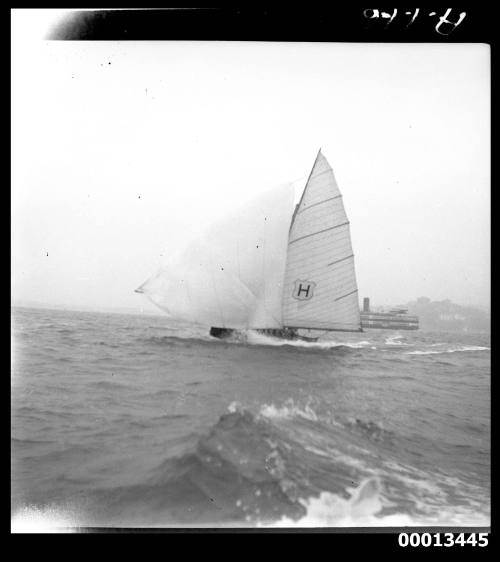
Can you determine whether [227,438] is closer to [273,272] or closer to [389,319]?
[389,319]

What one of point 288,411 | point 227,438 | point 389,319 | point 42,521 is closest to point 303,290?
point 389,319

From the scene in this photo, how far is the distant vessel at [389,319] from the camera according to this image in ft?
22.0

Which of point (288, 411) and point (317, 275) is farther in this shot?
point (317, 275)

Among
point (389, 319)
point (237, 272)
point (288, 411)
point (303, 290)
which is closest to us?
point (288, 411)

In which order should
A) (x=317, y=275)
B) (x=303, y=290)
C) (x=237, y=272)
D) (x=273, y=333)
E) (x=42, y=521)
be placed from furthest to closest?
1. (x=317, y=275)
2. (x=273, y=333)
3. (x=303, y=290)
4. (x=237, y=272)
5. (x=42, y=521)

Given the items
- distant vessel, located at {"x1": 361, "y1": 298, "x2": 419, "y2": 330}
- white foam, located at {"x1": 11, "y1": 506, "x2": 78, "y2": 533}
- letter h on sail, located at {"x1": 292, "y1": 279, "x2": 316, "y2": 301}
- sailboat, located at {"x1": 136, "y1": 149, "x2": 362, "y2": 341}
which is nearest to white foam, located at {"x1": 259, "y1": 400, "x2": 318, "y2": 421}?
distant vessel, located at {"x1": 361, "y1": 298, "x2": 419, "y2": 330}

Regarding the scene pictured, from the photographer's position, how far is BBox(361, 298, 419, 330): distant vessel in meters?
6.69

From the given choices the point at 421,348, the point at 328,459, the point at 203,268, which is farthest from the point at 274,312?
the point at 328,459

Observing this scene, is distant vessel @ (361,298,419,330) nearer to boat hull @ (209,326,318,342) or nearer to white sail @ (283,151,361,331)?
white sail @ (283,151,361,331)

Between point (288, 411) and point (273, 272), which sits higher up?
point (273, 272)

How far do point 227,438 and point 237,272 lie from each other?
4866 mm

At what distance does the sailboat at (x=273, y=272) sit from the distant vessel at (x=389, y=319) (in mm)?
883

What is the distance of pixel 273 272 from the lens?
968cm

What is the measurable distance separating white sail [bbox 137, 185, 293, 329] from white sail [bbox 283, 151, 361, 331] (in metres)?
0.54
